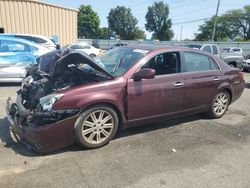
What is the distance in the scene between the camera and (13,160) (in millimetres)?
3771

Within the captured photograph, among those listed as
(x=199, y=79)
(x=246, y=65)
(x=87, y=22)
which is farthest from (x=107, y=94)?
(x=87, y=22)

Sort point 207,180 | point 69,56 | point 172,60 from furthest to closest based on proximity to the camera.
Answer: point 172,60 < point 69,56 < point 207,180

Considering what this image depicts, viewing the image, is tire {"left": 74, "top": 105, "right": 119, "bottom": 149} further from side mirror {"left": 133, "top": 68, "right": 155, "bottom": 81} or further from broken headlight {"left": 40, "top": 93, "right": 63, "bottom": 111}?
side mirror {"left": 133, "top": 68, "right": 155, "bottom": 81}

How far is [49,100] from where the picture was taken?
149 inches

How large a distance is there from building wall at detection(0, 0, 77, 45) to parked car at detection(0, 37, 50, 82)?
31.1 feet

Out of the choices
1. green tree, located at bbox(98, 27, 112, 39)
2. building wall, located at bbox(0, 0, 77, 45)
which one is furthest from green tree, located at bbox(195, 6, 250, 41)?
building wall, located at bbox(0, 0, 77, 45)

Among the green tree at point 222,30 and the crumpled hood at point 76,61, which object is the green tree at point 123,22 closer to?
the green tree at point 222,30

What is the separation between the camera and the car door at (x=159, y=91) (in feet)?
14.5

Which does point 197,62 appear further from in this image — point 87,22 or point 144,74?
point 87,22

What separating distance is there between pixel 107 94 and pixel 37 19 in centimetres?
1620

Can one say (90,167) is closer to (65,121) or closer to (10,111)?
(65,121)

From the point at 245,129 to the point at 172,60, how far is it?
6.62 ft

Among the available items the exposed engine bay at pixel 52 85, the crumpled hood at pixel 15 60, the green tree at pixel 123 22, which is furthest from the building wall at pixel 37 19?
the green tree at pixel 123 22

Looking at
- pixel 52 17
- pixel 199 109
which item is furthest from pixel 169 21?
pixel 199 109
